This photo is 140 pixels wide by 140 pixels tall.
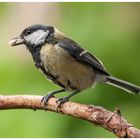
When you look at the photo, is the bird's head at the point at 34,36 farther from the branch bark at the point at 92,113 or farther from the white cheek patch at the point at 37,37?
the branch bark at the point at 92,113

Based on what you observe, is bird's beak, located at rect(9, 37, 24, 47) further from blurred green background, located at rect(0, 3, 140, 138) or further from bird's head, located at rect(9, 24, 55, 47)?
blurred green background, located at rect(0, 3, 140, 138)

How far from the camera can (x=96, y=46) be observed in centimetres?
147

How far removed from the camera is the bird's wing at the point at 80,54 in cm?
131

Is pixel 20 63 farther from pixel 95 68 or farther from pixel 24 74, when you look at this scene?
pixel 95 68

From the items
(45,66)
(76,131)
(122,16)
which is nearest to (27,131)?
(76,131)

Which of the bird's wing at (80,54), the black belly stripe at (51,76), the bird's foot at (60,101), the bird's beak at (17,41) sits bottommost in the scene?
the bird's foot at (60,101)

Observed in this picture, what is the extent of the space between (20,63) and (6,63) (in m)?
0.04

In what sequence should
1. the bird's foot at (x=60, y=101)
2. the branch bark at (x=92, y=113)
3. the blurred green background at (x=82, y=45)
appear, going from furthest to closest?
the blurred green background at (x=82, y=45) → the bird's foot at (x=60, y=101) → the branch bark at (x=92, y=113)

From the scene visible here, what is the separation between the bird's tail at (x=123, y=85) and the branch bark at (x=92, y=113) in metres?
0.15

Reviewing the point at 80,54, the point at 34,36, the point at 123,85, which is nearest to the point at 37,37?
the point at 34,36

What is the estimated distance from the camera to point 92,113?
1.16 meters

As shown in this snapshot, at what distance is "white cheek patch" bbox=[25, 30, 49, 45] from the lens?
128 centimetres

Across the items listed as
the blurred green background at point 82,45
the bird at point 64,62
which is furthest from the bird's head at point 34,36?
the blurred green background at point 82,45

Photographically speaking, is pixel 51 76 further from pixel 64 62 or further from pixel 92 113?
pixel 92 113
